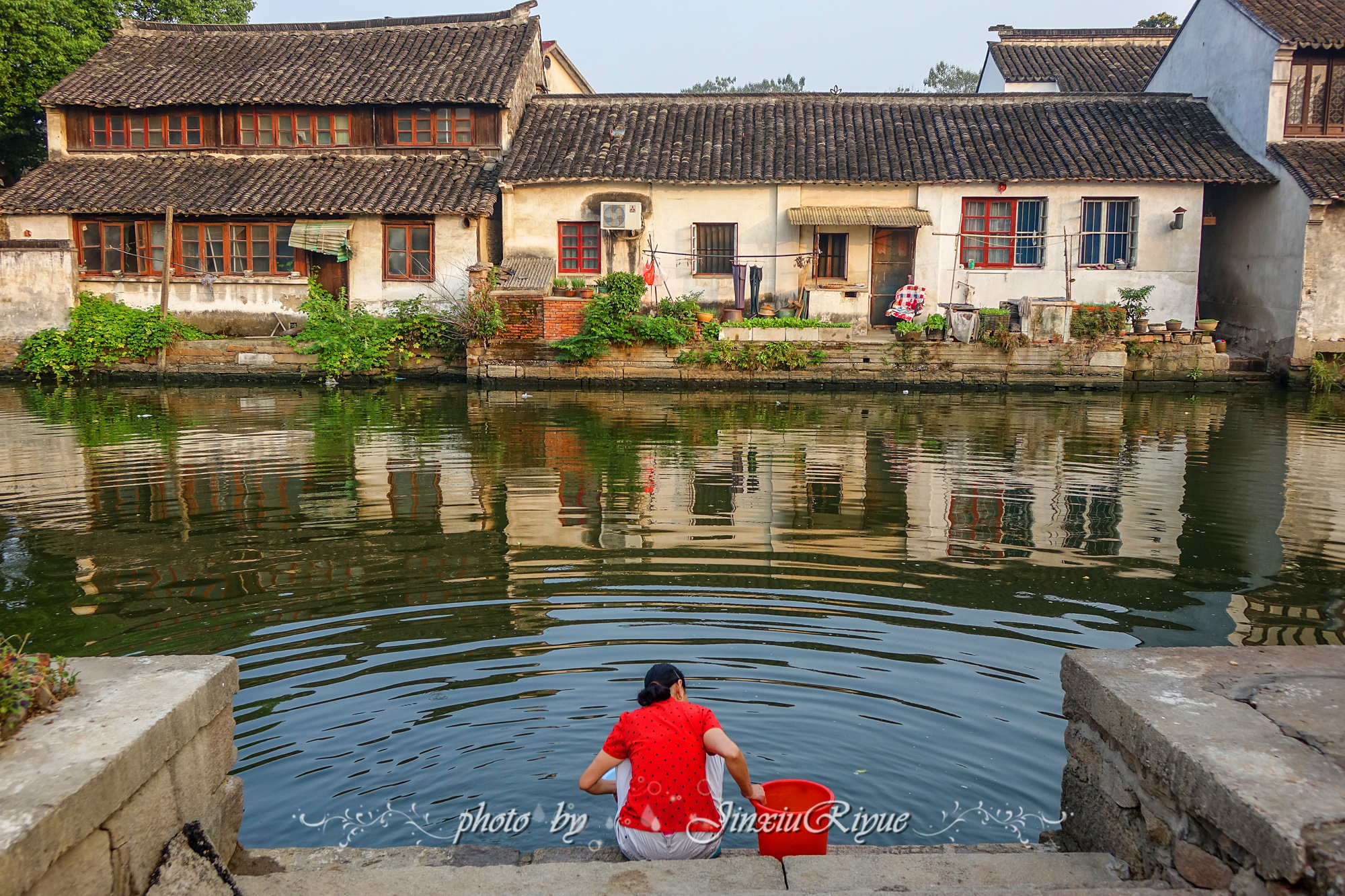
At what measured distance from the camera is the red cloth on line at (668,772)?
384cm

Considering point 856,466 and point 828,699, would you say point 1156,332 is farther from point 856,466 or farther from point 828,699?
point 828,699

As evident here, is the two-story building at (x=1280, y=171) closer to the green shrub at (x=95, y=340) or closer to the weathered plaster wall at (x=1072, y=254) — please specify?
the weathered plaster wall at (x=1072, y=254)

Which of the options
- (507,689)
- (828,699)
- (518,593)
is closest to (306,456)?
(518,593)

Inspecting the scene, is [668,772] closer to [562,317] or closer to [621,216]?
[562,317]

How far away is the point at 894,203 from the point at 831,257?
179 centimetres

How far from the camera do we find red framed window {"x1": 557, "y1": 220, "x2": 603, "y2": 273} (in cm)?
2372

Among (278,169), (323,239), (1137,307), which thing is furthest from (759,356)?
(278,169)

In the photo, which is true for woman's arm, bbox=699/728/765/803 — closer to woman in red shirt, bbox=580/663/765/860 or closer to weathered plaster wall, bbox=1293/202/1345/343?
woman in red shirt, bbox=580/663/765/860

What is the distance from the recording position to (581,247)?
23.8 metres

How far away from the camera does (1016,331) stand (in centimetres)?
2080

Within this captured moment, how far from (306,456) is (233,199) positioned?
12.9 metres

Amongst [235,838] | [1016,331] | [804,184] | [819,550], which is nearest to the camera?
[235,838]

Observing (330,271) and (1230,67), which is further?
(330,271)

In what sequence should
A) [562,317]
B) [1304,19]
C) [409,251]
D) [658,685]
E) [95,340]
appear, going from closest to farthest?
1. [658,685]
2. [1304,19]
3. [562,317]
4. [95,340]
5. [409,251]
